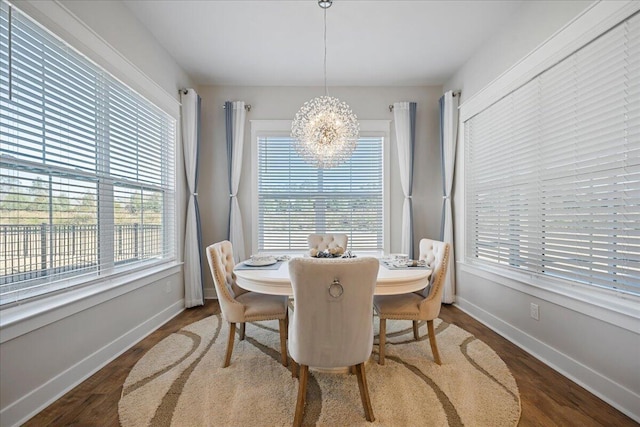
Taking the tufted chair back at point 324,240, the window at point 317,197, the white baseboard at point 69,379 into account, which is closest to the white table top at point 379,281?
the tufted chair back at point 324,240

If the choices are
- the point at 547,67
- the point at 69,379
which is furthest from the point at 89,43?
the point at 547,67

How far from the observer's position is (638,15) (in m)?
1.63

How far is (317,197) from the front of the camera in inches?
158

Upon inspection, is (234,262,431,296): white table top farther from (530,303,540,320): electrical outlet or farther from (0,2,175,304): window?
(0,2,175,304): window

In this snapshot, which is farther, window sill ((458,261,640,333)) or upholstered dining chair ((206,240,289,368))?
upholstered dining chair ((206,240,289,368))

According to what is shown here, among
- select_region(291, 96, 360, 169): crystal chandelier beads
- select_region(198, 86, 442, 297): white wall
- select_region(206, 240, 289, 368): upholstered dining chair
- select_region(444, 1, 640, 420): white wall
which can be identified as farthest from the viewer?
select_region(198, 86, 442, 297): white wall

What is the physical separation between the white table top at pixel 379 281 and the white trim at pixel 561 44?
74.0 inches

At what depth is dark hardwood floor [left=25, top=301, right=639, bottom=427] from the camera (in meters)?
1.57

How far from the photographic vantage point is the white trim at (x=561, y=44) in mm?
1738

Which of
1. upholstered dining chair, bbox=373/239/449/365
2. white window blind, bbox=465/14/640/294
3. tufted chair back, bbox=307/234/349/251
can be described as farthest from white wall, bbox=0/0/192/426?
white window blind, bbox=465/14/640/294

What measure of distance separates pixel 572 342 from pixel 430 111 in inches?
120

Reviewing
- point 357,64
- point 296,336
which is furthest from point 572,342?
point 357,64

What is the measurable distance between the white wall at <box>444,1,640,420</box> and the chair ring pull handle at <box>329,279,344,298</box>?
165cm

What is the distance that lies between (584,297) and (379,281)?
1.38 metres
